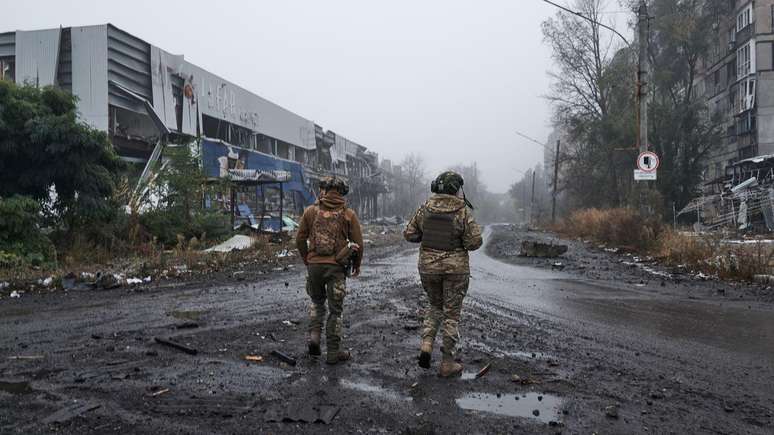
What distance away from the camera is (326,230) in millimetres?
5746

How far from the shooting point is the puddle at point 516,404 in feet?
13.9

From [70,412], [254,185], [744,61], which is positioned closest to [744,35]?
[744,61]

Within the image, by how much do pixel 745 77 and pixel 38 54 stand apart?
1791 inches

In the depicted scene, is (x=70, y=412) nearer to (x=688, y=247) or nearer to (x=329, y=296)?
(x=329, y=296)

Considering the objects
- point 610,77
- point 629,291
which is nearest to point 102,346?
point 629,291

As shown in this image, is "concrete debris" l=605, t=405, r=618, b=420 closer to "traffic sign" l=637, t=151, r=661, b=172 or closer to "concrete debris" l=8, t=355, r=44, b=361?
"concrete debris" l=8, t=355, r=44, b=361

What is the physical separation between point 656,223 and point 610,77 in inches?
917

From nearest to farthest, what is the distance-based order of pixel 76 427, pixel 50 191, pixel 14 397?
pixel 76 427 → pixel 14 397 → pixel 50 191

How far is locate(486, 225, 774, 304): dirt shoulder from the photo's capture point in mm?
10367

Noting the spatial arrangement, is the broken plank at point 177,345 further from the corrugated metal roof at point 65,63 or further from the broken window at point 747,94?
the broken window at point 747,94

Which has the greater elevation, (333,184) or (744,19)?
(744,19)

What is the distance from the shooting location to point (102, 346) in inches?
242

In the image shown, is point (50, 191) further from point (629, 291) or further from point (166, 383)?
point (629, 291)

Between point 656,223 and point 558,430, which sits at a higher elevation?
point 656,223
